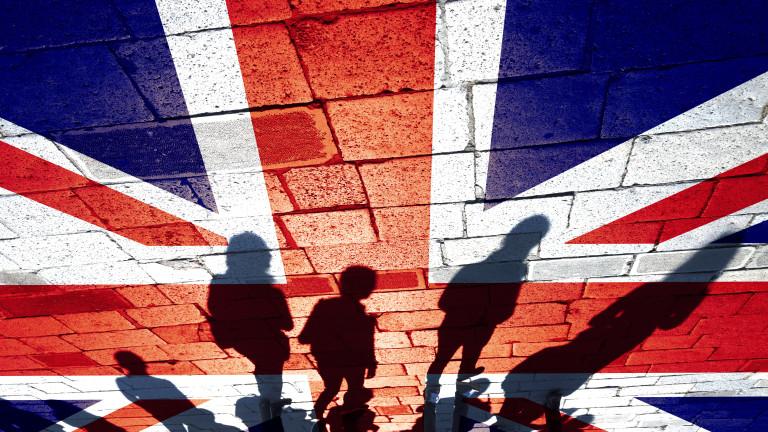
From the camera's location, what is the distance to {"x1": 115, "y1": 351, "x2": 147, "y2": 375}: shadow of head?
2.04 meters

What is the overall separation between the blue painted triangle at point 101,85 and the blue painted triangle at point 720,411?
10.2 ft

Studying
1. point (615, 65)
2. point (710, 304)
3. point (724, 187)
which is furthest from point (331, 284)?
point (710, 304)

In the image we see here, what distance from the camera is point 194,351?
2.02 metres

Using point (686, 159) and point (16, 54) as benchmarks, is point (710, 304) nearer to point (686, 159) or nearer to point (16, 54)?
point (686, 159)

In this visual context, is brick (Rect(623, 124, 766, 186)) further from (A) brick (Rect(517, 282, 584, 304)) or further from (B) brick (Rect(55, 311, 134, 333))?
(B) brick (Rect(55, 311, 134, 333))

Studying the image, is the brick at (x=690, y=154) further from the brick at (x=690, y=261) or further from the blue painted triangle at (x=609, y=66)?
the brick at (x=690, y=261)

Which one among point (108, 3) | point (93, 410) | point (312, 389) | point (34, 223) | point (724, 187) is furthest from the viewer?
point (93, 410)

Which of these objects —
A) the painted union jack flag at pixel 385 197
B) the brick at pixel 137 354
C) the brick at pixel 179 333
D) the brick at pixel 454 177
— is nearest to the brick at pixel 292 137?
the painted union jack flag at pixel 385 197

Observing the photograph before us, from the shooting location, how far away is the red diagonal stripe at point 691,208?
1.24m

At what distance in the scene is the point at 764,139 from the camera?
1.13 metres

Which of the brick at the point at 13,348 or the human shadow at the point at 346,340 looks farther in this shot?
the brick at the point at 13,348

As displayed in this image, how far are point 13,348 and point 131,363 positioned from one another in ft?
2.22

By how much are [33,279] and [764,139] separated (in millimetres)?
2957

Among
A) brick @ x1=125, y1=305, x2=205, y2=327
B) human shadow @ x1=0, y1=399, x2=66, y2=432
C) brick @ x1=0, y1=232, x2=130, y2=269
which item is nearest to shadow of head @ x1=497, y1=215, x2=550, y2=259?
brick @ x1=125, y1=305, x2=205, y2=327
